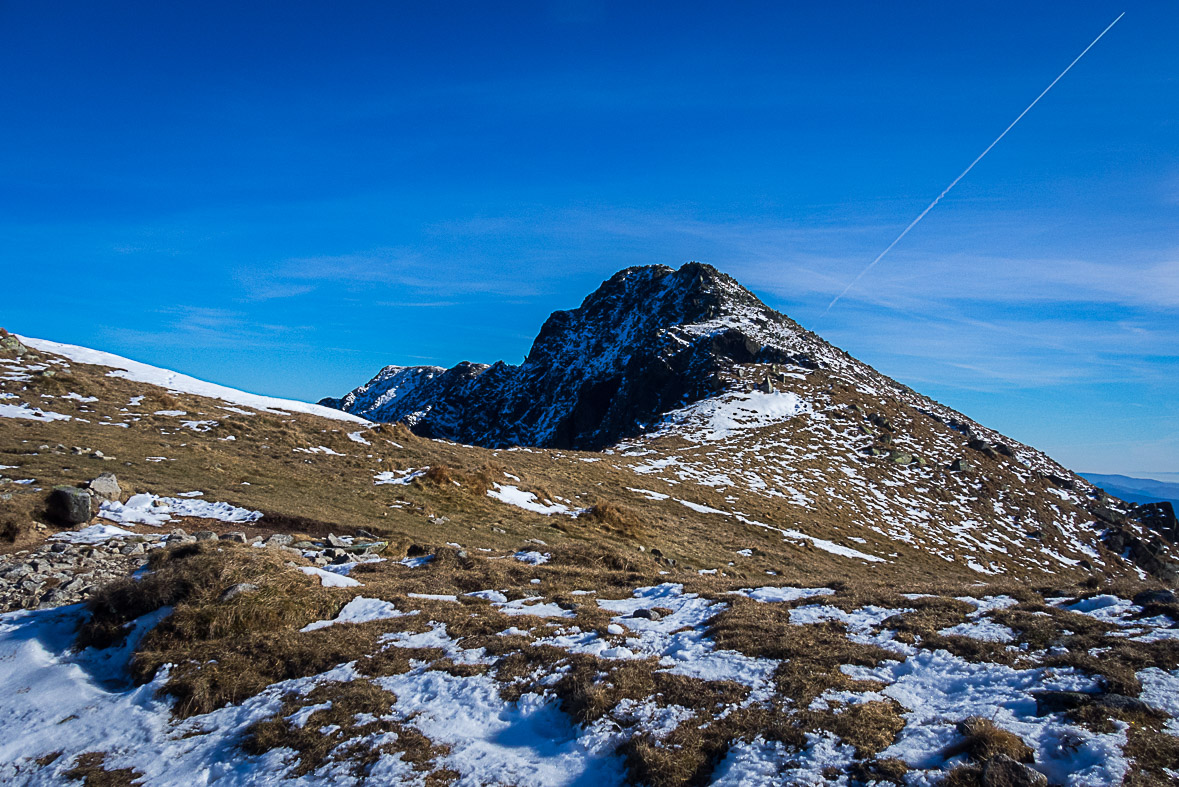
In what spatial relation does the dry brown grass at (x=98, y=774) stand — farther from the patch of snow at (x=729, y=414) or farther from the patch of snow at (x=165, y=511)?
the patch of snow at (x=729, y=414)

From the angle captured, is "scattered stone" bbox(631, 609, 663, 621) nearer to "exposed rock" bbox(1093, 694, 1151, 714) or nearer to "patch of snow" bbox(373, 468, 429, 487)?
"exposed rock" bbox(1093, 694, 1151, 714)

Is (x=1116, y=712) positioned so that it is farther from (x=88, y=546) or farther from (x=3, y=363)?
(x=3, y=363)

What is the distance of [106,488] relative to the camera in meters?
18.5

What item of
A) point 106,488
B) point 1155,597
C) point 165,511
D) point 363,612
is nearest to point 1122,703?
point 1155,597

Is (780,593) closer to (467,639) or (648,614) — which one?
(648,614)

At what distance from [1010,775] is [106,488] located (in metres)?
23.8

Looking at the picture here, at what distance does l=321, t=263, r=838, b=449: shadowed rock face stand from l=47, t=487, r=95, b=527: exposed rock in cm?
5987

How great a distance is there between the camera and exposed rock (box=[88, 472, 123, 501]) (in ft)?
59.9

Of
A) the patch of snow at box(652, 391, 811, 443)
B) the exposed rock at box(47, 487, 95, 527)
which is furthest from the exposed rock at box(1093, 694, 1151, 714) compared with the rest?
the patch of snow at box(652, 391, 811, 443)

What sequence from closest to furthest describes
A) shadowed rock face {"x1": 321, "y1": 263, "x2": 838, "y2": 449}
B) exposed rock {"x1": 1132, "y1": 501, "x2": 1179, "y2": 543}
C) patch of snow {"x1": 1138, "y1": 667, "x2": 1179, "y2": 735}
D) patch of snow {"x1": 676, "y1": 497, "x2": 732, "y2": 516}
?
patch of snow {"x1": 1138, "y1": 667, "x2": 1179, "y2": 735}
patch of snow {"x1": 676, "y1": 497, "x2": 732, "y2": 516}
exposed rock {"x1": 1132, "y1": 501, "x2": 1179, "y2": 543}
shadowed rock face {"x1": 321, "y1": 263, "x2": 838, "y2": 449}

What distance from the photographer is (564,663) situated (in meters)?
9.70

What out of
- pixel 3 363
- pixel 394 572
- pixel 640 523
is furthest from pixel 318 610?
pixel 3 363

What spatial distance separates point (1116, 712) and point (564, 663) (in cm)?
740

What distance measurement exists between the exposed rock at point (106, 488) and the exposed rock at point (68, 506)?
1428 mm
